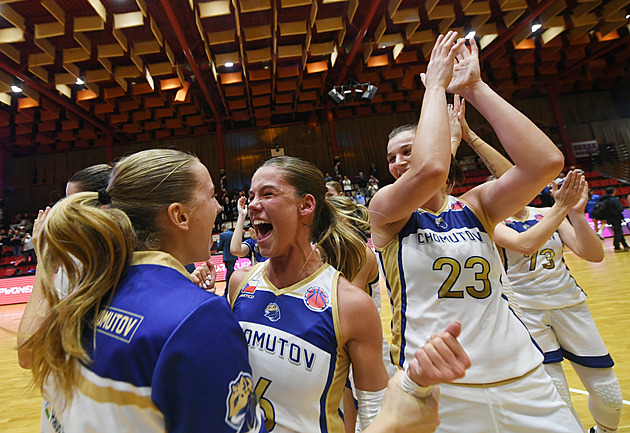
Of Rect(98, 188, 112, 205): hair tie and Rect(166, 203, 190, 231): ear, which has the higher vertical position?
Rect(98, 188, 112, 205): hair tie

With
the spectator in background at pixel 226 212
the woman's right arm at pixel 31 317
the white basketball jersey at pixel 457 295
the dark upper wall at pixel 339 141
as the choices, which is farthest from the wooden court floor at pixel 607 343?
the dark upper wall at pixel 339 141

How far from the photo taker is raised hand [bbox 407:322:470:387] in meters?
0.68

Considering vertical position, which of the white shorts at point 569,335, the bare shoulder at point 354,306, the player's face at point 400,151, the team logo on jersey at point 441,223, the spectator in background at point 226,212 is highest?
the spectator in background at point 226,212

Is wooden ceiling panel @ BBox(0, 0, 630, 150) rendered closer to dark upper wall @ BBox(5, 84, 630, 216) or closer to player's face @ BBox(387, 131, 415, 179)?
dark upper wall @ BBox(5, 84, 630, 216)

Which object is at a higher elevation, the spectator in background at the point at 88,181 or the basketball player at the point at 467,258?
the spectator in background at the point at 88,181

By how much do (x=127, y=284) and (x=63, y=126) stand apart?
15474 millimetres

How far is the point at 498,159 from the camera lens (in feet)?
6.42

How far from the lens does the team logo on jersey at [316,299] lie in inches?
45.6

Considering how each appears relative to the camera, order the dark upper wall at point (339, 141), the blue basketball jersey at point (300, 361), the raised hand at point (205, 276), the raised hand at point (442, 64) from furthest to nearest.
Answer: the dark upper wall at point (339, 141)
the raised hand at point (205, 276)
the raised hand at point (442, 64)
the blue basketball jersey at point (300, 361)

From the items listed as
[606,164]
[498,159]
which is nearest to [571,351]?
[498,159]

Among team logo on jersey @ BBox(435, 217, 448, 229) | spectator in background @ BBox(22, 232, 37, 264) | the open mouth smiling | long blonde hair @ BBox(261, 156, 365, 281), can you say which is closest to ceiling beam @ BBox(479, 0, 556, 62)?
team logo on jersey @ BBox(435, 217, 448, 229)

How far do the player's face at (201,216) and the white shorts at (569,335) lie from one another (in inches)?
83.4

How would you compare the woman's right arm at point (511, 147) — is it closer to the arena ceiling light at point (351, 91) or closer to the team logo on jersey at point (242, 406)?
the team logo on jersey at point (242, 406)

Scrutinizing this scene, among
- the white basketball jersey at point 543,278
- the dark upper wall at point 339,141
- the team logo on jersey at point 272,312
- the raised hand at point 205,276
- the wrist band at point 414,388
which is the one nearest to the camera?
the wrist band at point 414,388
